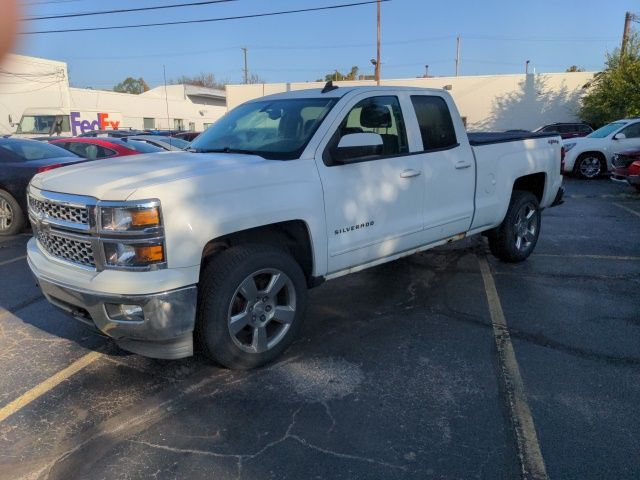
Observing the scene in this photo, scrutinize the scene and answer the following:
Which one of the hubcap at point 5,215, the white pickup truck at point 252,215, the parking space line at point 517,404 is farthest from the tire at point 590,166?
the hubcap at point 5,215

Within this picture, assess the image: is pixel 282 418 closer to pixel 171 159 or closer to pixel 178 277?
pixel 178 277

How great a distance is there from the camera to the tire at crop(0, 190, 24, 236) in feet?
26.5

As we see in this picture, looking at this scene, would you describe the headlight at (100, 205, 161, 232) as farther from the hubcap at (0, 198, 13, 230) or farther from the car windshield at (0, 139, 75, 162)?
the car windshield at (0, 139, 75, 162)

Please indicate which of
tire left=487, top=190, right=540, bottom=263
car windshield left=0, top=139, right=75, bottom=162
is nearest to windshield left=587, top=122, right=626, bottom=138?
tire left=487, top=190, right=540, bottom=263

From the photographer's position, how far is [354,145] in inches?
152

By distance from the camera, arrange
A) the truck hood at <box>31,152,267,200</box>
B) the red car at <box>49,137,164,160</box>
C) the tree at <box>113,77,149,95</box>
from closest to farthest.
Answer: the truck hood at <box>31,152,267,200</box>
the red car at <box>49,137,164,160</box>
the tree at <box>113,77,149,95</box>

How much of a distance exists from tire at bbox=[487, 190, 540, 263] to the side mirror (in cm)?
270

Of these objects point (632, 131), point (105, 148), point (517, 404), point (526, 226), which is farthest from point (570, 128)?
point (517, 404)

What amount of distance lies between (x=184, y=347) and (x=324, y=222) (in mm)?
1315

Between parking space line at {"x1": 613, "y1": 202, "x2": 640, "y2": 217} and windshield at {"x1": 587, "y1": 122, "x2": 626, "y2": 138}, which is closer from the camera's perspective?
parking space line at {"x1": 613, "y1": 202, "x2": 640, "y2": 217}

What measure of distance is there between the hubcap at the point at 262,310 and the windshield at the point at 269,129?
0.90m

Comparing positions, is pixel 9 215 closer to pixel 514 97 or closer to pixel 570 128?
pixel 570 128

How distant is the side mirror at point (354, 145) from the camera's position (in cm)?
387

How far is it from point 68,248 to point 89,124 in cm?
2707
